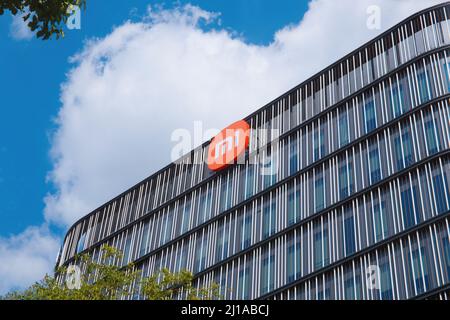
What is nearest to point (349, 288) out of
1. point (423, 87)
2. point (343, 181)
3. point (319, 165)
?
point (343, 181)

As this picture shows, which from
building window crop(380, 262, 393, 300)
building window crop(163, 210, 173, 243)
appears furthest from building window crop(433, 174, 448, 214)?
building window crop(163, 210, 173, 243)

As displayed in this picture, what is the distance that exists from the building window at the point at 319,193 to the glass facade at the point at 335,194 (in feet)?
0.39

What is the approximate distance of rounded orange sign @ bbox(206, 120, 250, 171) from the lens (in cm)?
7356

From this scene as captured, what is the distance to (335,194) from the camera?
6106cm

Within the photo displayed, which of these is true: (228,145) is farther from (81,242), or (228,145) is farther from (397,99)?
(81,242)

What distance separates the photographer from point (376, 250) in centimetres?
5406

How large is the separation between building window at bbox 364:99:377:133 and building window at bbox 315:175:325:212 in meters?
5.75

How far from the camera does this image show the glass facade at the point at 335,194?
2096 inches

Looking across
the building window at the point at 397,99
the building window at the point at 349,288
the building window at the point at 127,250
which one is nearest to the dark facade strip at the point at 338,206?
the building window at the point at 349,288

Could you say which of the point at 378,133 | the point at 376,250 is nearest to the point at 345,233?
the point at 376,250

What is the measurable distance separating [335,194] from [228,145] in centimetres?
1711

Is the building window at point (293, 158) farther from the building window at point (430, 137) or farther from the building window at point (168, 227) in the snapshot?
the building window at point (168, 227)

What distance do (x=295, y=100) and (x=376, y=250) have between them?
73.0 ft
